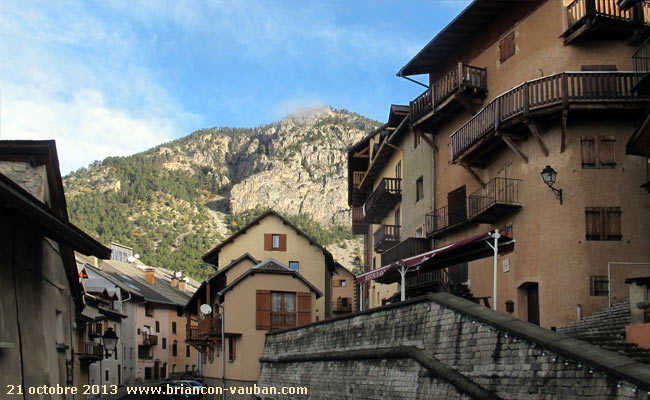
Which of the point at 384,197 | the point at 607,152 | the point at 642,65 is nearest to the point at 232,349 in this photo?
the point at 384,197

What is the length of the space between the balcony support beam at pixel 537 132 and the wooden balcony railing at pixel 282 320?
18.6 metres

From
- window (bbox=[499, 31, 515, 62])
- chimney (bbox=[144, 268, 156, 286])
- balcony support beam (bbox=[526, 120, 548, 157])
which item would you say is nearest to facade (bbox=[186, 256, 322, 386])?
window (bbox=[499, 31, 515, 62])

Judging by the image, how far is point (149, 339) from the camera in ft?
230

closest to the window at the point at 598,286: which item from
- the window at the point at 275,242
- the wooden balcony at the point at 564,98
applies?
the wooden balcony at the point at 564,98

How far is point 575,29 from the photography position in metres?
23.4

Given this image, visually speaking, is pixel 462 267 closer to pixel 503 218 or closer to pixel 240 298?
pixel 503 218

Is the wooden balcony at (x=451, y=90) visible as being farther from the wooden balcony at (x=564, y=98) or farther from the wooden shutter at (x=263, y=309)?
the wooden shutter at (x=263, y=309)

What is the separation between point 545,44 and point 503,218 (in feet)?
19.7

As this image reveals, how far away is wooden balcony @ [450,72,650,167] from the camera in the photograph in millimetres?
22500

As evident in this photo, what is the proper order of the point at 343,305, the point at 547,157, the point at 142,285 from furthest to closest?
the point at 142,285 < the point at 343,305 < the point at 547,157

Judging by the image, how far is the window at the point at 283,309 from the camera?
38344mm

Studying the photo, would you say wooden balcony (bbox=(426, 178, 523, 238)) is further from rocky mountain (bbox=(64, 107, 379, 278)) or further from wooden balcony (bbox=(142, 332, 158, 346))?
rocky mountain (bbox=(64, 107, 379, 278))

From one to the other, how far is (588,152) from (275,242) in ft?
108

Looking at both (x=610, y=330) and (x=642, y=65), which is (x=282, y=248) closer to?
(x=642, y=65)
